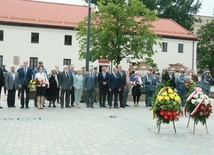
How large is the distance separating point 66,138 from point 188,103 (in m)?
3.88

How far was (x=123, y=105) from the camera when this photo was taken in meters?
17.9

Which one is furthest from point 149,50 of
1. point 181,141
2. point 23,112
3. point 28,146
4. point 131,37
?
point 28,146

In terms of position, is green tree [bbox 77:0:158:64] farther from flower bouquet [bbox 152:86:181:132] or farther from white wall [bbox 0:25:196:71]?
white wall [bbox 0:25:196:71]

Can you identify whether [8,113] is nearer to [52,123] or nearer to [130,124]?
[52,123]

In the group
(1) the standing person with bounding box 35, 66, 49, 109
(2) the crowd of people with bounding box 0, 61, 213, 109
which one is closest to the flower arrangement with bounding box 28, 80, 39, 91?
(2) the crowd of people with bounding box 0, 61, 213, 109

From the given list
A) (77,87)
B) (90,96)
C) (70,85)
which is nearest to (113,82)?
(90,96)

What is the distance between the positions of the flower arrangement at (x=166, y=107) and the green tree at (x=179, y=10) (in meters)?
53.5

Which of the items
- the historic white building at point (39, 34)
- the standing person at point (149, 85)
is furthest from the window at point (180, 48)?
the standing person at point (149, 85)

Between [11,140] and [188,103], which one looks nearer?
[11,140]

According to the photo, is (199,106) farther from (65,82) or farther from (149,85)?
(149,85)

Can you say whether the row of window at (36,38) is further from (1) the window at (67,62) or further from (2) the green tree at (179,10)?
(2) the green tree at (179,10)

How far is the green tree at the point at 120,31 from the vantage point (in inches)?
955

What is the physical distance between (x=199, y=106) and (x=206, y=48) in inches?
1924

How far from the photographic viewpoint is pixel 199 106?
1055cm
